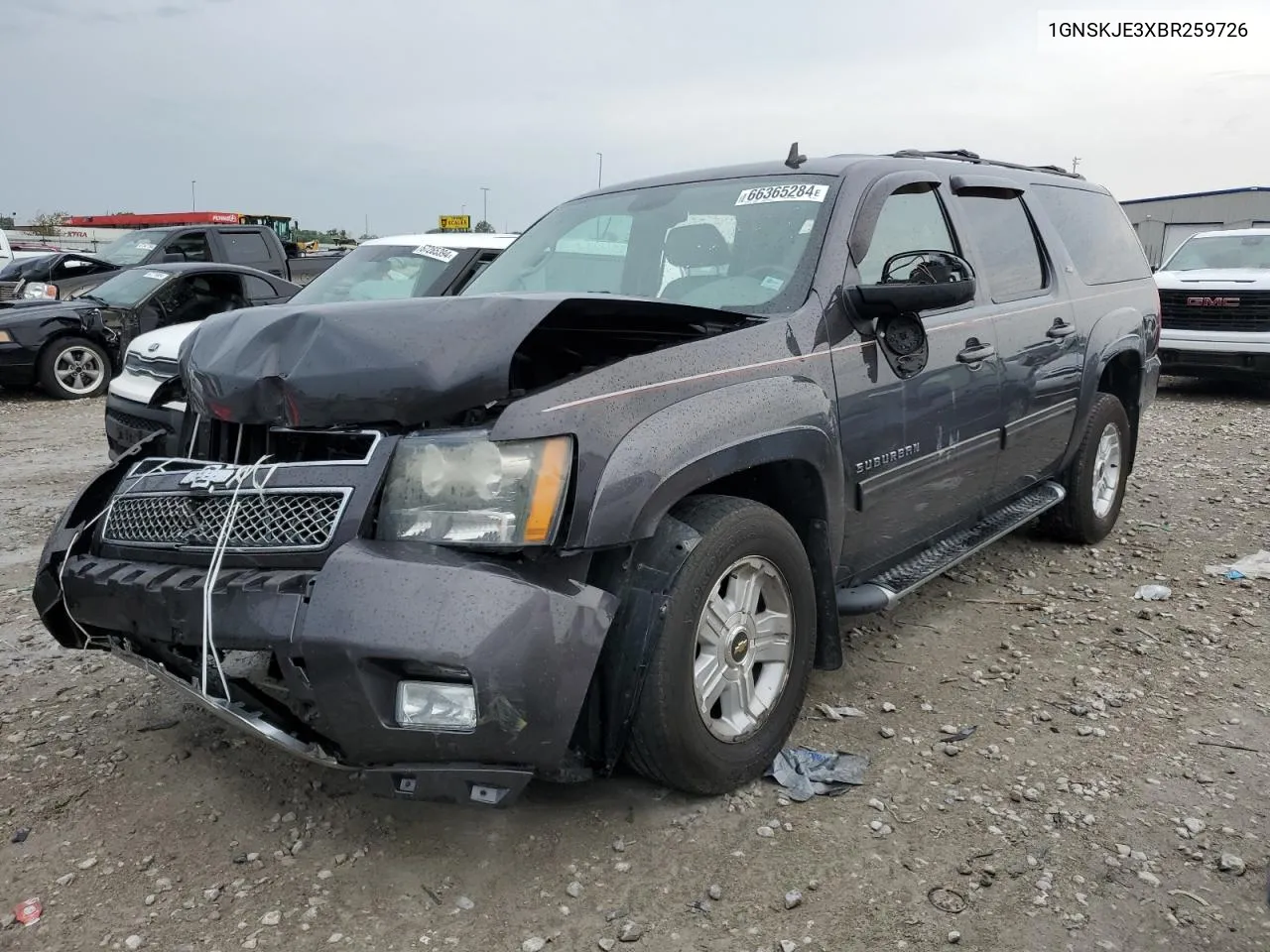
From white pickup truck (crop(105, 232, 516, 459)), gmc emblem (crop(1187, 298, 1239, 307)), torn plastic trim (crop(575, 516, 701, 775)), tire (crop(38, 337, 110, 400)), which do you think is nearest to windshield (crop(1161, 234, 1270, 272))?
gmc emblem (crop(1187, 298, 1239, 307))

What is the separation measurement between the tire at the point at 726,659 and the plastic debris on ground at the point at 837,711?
0.39 metres

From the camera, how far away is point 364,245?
795 cm

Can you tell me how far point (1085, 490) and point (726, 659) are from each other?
3164 millimetres

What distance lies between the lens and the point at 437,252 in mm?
7523

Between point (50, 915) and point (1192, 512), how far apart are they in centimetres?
611

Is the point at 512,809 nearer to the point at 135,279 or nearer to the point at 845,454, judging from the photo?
the point at 845,454

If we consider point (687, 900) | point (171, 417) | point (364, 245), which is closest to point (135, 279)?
point (364, 245)

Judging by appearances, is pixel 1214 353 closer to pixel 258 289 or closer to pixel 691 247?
pixel 691 247

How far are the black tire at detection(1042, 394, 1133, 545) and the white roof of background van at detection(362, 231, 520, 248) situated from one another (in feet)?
13.8

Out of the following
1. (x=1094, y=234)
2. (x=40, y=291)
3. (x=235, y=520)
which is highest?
(x=1094, y=234)

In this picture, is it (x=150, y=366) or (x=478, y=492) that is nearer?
(x=478, y=492)

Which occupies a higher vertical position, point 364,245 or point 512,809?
point 364,245

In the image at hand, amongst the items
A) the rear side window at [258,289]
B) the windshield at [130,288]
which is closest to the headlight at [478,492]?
the rear side window at [258,289]

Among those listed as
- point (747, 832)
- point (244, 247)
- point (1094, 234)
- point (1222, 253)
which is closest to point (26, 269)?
point (244, 247)
